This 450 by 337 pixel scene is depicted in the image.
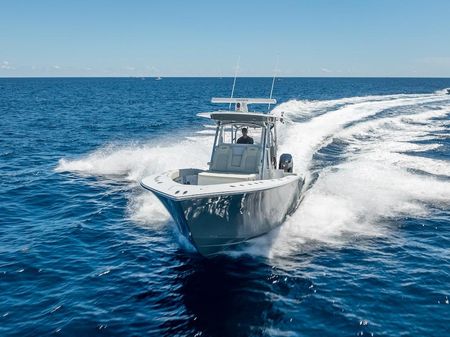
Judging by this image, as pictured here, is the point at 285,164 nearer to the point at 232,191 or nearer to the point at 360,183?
the point at 232,191

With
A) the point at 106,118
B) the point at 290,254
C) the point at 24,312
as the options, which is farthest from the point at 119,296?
the point at 106,118

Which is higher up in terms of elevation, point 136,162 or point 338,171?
point 338,171

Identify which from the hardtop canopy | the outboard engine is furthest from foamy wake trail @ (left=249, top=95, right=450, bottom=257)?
the hardtop canopy

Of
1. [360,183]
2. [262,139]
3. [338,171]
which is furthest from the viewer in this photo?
[338,171]

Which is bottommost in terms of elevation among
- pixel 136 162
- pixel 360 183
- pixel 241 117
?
pixel 136 162

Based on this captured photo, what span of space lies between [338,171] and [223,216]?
11.9 metres

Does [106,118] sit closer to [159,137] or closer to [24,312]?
[159,137]

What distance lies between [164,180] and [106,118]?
1547 inches

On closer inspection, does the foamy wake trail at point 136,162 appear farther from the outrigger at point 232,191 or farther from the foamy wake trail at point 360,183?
the foamy wake trail at point 360,183

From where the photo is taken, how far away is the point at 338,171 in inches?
878

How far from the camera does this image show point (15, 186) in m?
20.4

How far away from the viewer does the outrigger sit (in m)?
11.5

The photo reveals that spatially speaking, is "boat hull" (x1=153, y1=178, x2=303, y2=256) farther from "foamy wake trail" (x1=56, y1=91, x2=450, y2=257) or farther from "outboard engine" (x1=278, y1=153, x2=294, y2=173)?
"outboard engine" (x1=278, y1=153, x2=294, y2=173)

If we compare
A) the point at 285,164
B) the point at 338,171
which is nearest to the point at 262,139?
the point at 285,164
